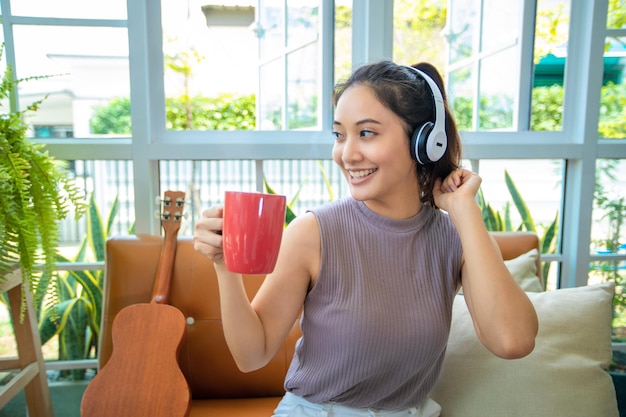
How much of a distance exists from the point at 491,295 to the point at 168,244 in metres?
1.07

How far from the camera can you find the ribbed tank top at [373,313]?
1.05 m

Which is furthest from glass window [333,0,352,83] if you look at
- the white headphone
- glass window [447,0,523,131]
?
the white headphone

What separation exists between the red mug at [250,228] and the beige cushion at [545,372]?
2.86 ft

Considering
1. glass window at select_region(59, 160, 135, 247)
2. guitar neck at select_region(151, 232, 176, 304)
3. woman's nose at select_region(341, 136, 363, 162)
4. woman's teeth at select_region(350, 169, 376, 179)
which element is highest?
woman's nose at select_region(341, 136, 363, 162)

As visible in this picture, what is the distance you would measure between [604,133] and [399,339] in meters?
1.76

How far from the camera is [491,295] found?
3.35 ft

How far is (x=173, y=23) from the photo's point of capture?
2.01 m

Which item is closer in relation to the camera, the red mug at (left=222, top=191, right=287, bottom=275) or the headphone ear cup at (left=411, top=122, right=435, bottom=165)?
the red mug at (left=222, top=191, right=287, bottom=275)

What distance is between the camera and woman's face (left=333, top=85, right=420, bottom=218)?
3.43ft

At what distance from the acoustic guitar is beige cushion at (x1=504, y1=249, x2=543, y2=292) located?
3.63ft

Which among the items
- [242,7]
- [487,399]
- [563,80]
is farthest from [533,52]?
[487,399]

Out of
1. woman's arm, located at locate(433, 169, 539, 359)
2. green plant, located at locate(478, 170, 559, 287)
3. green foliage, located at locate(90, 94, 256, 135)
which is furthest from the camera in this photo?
green plant, located at locate(478, 170, 559, 287)

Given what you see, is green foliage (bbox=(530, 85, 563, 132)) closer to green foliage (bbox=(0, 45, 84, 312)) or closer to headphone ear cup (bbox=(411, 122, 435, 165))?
headphone ear cup (bbox=(411, 122, 435, 165))

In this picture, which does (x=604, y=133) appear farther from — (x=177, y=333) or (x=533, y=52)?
(x=177, y=333)
